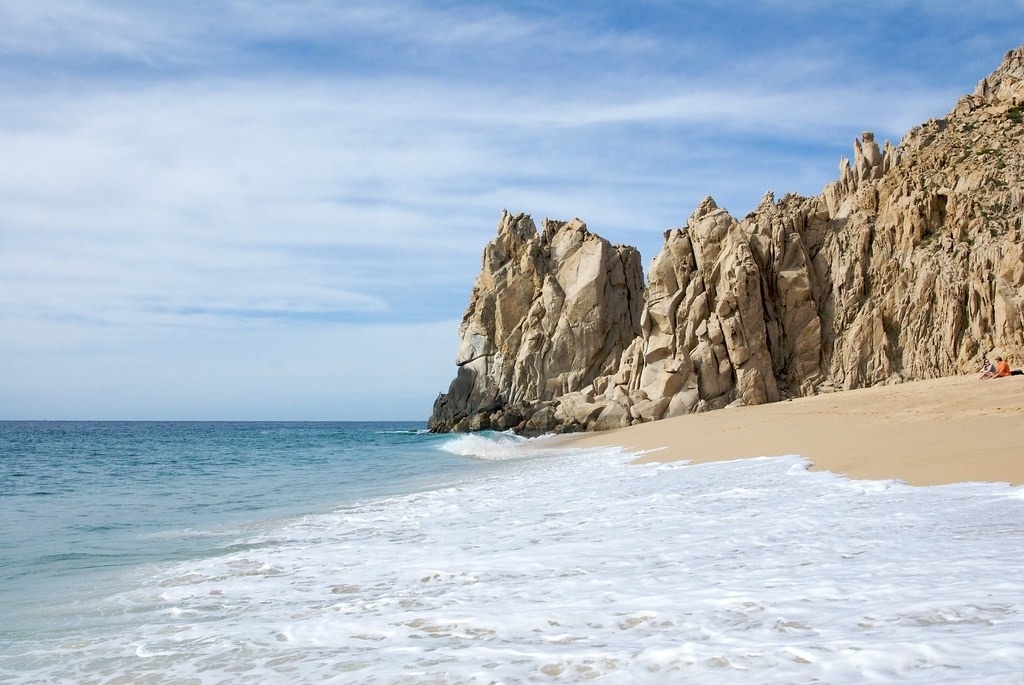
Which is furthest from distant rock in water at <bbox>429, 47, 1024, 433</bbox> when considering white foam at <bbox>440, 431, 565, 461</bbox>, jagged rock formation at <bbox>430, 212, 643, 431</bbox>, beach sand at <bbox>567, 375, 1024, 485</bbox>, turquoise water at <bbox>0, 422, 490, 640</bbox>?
turquoise water at <bbox>0, 422, 490, 640</bbox>

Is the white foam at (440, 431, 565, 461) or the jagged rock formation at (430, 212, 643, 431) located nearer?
the white foam at (440, 431, 565, 461)

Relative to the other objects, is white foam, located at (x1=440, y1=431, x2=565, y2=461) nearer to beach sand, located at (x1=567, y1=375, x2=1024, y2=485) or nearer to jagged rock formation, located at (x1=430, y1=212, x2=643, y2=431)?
beach sand, located at (x1=567, y1=375, x2=1024, y2=485)

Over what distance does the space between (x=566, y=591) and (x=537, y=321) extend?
5739 centimetres

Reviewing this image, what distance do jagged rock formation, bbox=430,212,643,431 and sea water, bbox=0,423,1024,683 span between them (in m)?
44.4

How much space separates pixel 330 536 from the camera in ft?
32.4

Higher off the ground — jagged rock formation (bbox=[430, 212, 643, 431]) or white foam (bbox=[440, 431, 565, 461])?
jagged rock formation (bbox=[430, 212, 643, 431])

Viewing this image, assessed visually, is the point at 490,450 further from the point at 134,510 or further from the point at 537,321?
the point at 537,321

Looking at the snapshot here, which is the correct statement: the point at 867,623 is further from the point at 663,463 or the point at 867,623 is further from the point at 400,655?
the point at 663,463

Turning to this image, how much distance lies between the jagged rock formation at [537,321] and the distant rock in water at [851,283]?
38.5 feet

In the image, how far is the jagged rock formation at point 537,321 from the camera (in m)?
59.9

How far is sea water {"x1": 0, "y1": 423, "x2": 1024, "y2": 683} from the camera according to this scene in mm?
3883

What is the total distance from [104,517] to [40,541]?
2661mm

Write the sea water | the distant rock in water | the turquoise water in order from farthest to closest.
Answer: the distant rock in water
the turquoise water
the sea water

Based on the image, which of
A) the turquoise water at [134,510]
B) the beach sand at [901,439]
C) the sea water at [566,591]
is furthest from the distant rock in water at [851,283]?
the sea water at [566,591]
